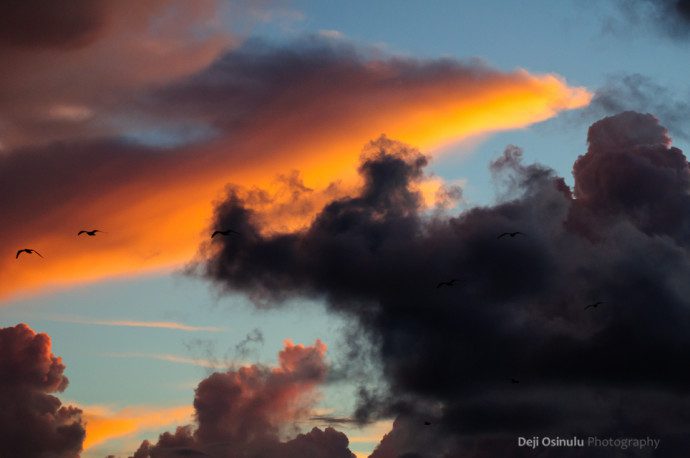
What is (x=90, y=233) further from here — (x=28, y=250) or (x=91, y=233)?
(x=28, y=250)

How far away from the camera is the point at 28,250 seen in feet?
372

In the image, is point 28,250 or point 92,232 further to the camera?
point 92,232

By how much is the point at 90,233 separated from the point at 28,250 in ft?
63.9

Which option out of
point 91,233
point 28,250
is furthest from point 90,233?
point 28,250

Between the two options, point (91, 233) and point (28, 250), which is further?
point (91, 233)

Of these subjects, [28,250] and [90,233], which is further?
[90,233]

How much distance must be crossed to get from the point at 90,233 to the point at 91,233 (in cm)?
108

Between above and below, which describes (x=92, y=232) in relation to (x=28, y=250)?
Result: above

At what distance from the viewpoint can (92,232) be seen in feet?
422

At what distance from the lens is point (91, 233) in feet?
429

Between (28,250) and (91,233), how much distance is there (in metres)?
19.0

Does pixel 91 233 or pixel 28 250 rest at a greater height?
pixel 91 233

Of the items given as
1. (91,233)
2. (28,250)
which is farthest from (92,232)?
(28,250)

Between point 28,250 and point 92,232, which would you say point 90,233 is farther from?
point 28,250
